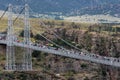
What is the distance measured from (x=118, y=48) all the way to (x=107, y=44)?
3.33 meters

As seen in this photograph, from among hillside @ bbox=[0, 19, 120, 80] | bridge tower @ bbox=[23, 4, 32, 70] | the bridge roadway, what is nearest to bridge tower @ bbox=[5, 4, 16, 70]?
the bridge roadway

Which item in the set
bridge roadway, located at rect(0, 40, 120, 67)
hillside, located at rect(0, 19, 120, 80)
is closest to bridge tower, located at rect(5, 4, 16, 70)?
bridge roadway, located at rect(0, 40, 120, 67)

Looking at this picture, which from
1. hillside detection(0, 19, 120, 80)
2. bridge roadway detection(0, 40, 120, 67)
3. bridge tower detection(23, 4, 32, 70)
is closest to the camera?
bridge roadway detection(0, 40, 120, 67)

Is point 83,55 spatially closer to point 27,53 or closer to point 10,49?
point 27,53

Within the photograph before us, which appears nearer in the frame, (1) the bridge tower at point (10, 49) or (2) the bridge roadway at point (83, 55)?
(2) the bridge roadway at point (83, 55)

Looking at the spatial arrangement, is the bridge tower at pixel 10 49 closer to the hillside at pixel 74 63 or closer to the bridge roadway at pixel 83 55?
the bridge roadway at pixel 83 55

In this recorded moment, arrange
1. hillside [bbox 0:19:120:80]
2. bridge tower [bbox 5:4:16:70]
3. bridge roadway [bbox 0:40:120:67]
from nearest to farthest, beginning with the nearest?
bridge roadway [bbox 0:40:120:67] → hillside [bbox 0:19:120:80] → bridge tower [bbox 5:4:16:70]

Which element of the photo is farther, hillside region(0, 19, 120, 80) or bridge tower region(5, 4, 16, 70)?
→ bridge tower region(5, 4, 16, 70)

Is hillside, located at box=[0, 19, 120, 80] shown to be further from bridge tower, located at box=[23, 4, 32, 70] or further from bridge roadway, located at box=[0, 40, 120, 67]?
bridge roadway, located at box=[0, 40, 120, 67]

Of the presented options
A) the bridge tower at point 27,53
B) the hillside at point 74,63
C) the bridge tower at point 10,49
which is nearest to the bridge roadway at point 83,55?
the bridge tower at point 27,53

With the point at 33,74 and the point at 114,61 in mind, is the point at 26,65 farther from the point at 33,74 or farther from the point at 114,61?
the point at 114,61

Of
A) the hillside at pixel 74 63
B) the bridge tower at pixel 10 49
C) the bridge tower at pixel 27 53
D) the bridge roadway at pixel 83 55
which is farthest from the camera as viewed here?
the bridge tower at pixel 27 53

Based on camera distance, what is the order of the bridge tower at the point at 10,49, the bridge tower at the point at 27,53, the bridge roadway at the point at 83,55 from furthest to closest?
1. the bridge tower at the point at 27,53
2. the bridge tower at the point at 10,49
3. the bridge roadway at the point at 83,55

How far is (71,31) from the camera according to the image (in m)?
100
